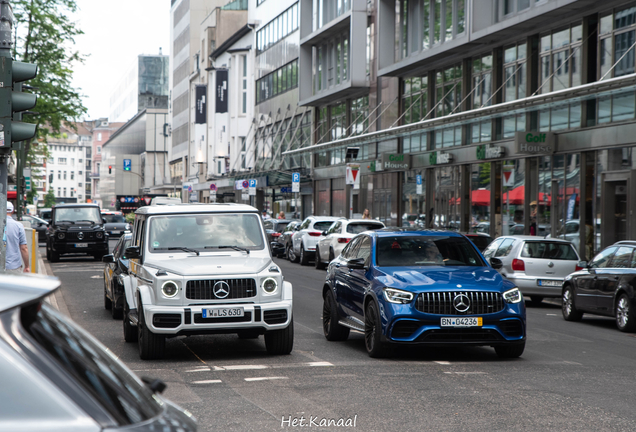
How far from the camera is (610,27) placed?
2506cm

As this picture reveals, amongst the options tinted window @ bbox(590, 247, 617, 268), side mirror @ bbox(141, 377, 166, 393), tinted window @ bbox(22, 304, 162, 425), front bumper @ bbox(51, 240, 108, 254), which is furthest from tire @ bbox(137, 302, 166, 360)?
front bumper @ bbox(51, 240, 108, 254)

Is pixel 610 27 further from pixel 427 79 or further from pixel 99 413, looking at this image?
pixel 99 413

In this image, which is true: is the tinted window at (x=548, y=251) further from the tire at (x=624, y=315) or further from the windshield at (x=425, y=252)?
the windshield at (x=425, y=252)

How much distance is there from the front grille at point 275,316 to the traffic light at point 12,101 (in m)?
3.28

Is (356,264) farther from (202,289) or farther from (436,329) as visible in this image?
(202,289)

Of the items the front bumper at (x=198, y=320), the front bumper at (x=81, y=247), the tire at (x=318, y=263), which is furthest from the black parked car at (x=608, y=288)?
the front bumper at (x=81, y=247)

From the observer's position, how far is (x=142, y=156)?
5276 inches

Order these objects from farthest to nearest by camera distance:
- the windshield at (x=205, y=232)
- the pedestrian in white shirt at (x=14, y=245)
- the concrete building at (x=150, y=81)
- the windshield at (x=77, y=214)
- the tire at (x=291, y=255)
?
the concrete building at (x=150, y=81)
the tire at (x=291, y=255)
the windshield at (x=77, y=214)
the pedestrian in white shirt at (x=14, y=245)
the windshield at (x=205, y=232)

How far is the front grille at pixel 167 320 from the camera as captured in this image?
9867 mm

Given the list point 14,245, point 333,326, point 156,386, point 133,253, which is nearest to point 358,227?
point 14,245

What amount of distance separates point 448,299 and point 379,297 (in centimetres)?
80

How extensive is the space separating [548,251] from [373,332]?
10126 mm

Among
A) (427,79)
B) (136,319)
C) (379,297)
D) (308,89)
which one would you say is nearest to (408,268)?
(379,297)

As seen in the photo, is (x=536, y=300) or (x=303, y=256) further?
(x=303, y=256)
